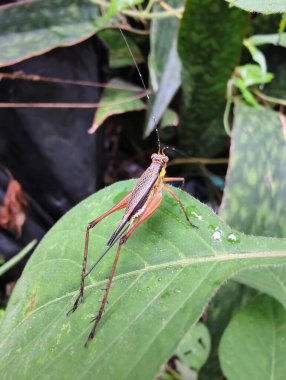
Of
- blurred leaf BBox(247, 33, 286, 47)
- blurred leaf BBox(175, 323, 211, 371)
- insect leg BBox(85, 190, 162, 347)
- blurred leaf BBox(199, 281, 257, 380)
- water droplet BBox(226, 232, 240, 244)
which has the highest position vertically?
blurred leaf BBox(247, 33, 286, 47)

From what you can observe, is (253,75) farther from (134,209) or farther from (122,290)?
(122,290)

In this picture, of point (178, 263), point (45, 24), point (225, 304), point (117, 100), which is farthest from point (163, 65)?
point (178, 263)

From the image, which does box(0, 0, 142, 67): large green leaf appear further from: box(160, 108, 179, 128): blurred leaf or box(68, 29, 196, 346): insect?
box(68, 29, 196, 346): insect

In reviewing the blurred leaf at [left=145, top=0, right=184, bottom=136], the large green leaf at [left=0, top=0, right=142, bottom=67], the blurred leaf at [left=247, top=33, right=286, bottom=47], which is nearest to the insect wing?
the blurred leaf at [left=145, top=0, right=184, bottom=136]

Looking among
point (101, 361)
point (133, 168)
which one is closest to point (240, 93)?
point (133, 168)

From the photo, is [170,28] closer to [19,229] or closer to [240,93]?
[240,93]

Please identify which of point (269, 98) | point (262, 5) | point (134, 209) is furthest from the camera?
point (269, 98)

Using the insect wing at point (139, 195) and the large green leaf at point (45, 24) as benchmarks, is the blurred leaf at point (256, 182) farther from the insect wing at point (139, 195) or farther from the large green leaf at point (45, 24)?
the large green leaf at point (45, 24)
